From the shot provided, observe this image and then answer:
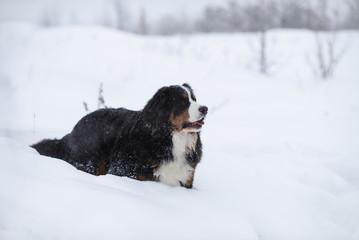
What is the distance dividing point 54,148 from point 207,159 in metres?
2.14

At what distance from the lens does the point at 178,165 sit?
307 cm

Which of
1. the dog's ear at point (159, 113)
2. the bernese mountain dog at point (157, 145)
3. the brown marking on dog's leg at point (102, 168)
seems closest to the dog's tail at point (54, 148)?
the bernese mountain dog at point (157, 145)

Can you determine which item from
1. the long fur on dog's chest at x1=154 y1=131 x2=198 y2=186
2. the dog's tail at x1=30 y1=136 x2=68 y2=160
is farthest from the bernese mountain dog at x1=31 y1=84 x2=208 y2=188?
the dog's tail at x1=30 y1=136 x2=68 y2=160

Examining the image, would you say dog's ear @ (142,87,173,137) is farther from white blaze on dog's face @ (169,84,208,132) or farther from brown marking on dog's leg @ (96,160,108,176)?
brown marking on dog's leg @ (96,160,108,176)

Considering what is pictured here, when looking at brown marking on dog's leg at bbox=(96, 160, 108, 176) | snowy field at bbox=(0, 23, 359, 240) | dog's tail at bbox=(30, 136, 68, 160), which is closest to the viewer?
snowy field at bbox=(0, 23, 359, 240)

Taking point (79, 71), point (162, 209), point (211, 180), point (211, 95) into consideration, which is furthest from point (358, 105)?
point (79, 71)

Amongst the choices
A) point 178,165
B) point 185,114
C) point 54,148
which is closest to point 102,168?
point 54,148

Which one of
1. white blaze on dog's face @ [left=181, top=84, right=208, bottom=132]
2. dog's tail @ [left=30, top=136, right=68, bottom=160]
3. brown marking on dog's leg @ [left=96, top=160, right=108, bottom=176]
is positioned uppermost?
white blaze on dog's face @ [left=181, top=84, right=208, bottom=132]

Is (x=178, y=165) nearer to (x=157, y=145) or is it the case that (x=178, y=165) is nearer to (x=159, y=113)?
(x=157, y=145)

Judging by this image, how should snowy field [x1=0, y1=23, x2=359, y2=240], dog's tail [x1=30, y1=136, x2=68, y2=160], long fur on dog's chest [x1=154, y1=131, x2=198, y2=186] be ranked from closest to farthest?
snowy field [x1=0, y1=23, x2=359, y2=240] < long fur on dog's chest [x1=154, y1=131, x2=198, y2=186] < dog's tail [x1=30, y1=136, x2=68, y2=160]

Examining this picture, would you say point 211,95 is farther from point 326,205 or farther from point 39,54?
point 39,54

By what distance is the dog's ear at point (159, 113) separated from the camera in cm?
303

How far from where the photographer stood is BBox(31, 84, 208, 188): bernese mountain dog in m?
2.98

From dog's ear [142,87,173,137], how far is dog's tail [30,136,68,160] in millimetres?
1170
